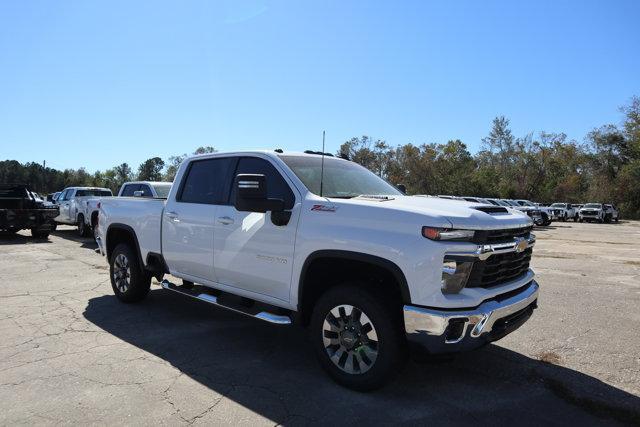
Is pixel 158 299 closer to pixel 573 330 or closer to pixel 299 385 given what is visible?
pixel 299 385

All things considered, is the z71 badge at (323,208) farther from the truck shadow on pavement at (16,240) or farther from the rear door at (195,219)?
the truck shadow on pavement at (16,240)

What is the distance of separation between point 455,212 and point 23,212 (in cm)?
1598

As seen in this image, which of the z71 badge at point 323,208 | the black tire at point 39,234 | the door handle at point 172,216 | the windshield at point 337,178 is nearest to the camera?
the z71 badge at point 323,208

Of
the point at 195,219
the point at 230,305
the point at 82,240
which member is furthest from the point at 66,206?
the point at 230,305

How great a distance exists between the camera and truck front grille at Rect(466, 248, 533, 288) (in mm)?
3621

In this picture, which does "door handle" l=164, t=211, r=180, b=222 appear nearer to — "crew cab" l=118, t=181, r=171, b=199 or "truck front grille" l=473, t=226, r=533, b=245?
"truck front grille" l=473, t=226, r=533, b=245

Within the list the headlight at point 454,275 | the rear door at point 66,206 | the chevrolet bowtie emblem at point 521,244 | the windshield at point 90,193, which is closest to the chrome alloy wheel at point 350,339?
the headlight at point 454,275

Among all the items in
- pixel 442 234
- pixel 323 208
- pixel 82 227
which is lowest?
pixel 82 227

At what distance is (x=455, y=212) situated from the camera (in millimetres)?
3654

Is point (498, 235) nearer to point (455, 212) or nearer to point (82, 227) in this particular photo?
point (455, 212)

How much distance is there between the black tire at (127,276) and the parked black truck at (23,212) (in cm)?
1081

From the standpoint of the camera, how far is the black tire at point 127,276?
658cm

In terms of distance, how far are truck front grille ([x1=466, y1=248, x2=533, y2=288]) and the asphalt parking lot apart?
0.74 metres

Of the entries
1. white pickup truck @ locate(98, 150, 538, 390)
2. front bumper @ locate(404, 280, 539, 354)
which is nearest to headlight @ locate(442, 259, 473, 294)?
white pickup truck @ locate(98, 150, 538, 390)
